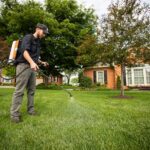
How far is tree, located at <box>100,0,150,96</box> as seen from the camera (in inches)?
526

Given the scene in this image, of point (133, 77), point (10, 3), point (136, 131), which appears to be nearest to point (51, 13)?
point (10, 3)

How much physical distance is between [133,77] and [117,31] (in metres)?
18.1

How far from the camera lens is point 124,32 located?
1348 cm

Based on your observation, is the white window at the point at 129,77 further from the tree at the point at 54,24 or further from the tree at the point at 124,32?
the tree at the point at 124,32

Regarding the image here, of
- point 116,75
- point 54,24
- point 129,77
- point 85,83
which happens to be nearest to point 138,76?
point 129,77

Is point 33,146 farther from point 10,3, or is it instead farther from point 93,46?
point 10,3

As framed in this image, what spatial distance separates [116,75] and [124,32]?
18172 mm

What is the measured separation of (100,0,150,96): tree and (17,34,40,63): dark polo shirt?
8.20m

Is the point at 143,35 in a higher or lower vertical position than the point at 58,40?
lower

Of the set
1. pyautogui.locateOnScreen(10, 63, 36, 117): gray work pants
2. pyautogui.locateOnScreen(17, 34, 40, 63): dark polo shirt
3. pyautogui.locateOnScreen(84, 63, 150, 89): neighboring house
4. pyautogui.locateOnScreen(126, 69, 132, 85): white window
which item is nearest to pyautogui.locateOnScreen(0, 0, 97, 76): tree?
pyautogui.locateOnScreen(84, 63, 150, 89): neighboring house

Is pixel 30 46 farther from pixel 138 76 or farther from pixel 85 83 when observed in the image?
pixel 138 76

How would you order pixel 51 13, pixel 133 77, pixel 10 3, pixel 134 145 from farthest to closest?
pixel 133 77 < pixel 10 3 < pixel 51 13 < pixel 134 145

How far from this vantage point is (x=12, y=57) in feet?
17.4

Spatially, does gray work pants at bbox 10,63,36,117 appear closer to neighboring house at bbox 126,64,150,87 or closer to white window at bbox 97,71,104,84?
neighboring house at bbox 126,64,150,87
